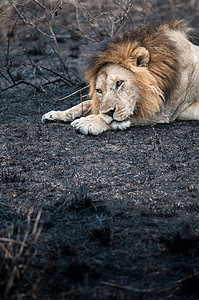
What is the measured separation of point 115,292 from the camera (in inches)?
84.5

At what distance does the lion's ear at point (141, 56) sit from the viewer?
4443 millimetres

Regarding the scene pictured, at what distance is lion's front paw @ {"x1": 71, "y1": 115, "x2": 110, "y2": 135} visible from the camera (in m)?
4.52

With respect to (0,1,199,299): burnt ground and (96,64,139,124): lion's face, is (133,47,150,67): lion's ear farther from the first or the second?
(0,1,199,299): burnt ground

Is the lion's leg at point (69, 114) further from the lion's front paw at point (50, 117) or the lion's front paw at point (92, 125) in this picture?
the lion's front paw at point (92, 125)

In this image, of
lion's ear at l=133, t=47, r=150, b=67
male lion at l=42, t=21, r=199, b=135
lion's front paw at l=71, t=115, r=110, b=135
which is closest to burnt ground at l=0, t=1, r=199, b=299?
lion's front paw at l=71, t=115, r=110, b=135

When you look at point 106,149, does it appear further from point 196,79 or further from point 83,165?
point 196,79

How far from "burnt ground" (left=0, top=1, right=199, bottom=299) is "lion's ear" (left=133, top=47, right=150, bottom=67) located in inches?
31.1

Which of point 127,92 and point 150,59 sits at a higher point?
point 150,59

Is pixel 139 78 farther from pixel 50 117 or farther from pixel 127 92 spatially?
pixel 50 117

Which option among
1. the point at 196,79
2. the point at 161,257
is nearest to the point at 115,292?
the point at 161,257

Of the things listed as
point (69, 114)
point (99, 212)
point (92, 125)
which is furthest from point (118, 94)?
point (99, 212)

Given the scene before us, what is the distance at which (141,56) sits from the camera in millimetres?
4500

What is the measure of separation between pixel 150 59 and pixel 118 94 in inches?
23.4

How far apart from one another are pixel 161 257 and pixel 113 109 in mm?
2208
